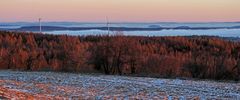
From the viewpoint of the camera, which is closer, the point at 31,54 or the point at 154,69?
the point at 154,69

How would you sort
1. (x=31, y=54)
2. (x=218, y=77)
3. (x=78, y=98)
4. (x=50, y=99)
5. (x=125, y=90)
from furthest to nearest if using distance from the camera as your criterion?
(x=31, y=54) → (x=218, y=77) → (x=125, y=90) → (x=78, y=98) → (x=50, y=99)

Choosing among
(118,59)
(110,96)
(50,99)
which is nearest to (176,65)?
(118,59)

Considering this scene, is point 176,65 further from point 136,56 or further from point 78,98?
point 78,98

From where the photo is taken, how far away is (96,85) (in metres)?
30.3

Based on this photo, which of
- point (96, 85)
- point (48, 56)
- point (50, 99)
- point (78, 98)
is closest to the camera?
point (50, 99)

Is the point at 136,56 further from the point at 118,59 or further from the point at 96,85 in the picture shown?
the point at 96,85

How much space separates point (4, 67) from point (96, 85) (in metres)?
22.1

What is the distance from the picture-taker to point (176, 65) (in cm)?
4934

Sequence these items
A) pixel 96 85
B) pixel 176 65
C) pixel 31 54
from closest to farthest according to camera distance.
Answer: pixel 96 85 < pixel 176 65 < pixel 31 54

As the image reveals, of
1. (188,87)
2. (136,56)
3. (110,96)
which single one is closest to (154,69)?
(136,56)

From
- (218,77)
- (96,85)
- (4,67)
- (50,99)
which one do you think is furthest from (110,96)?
(4,67)

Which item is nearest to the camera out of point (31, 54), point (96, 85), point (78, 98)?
point (78, 98)

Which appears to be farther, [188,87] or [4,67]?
[4,67]

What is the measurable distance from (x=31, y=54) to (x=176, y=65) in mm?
15542
